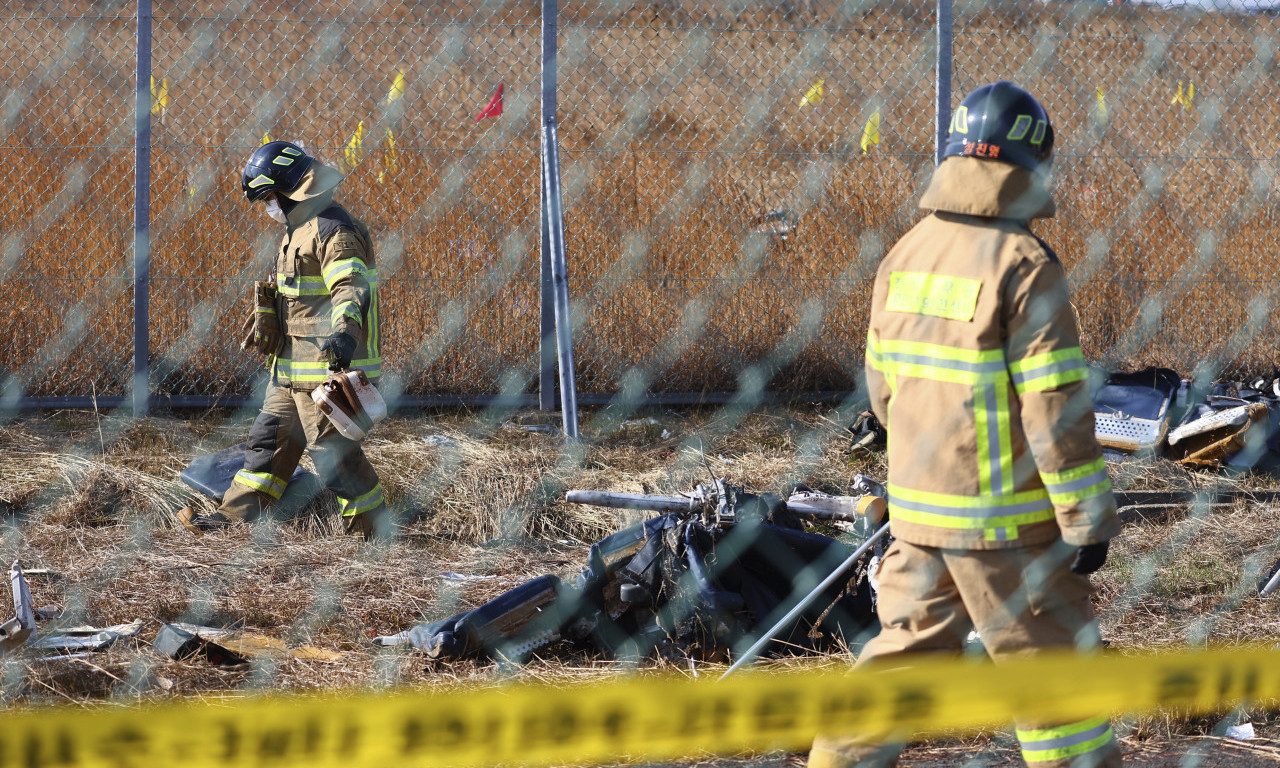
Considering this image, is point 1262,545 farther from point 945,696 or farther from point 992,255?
point 945,696

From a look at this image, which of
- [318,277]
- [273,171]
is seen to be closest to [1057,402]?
[318,277]

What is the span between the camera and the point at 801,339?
6.53 m

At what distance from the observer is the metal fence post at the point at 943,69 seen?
5.78 metres

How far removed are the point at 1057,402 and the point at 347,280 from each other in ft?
10.4

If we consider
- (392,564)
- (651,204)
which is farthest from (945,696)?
(651,204)

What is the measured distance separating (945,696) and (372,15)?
5690 mm

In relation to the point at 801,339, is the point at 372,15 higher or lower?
higher

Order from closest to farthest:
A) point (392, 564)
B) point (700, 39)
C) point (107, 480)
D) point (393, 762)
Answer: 1. point (393, 762)
2. point (392, 564)
3. point (107, 480)
4. point (700, 39)

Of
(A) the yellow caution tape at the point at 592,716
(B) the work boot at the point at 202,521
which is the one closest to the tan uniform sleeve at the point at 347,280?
(B) the work boot at the point at 202,521

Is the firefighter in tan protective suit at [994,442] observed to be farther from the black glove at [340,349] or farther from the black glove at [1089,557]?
the black glove at [340,349]

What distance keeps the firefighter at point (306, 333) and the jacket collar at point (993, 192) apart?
279 cm

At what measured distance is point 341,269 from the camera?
473 cm

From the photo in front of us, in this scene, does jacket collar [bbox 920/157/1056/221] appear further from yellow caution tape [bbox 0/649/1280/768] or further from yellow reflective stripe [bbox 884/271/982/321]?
yellow caution tape [bbox 0/649/1280/768]

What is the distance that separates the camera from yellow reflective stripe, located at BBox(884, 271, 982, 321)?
2.51 meters
